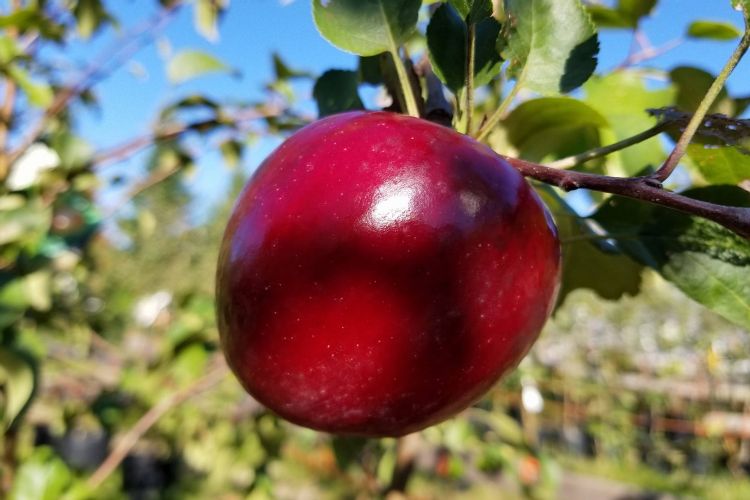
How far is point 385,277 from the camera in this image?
0.84 feet

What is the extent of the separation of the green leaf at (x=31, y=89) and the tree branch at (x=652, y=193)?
77 centimetres

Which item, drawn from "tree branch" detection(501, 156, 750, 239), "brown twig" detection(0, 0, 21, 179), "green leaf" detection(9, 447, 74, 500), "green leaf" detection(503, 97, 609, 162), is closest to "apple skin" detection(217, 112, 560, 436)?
"tree branch" detection(501, 156, 750, 239)

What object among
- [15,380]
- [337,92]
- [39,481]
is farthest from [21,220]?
[337,92]

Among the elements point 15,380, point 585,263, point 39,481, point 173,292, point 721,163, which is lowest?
point 173,292

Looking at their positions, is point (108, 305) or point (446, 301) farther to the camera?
point (108, 305)

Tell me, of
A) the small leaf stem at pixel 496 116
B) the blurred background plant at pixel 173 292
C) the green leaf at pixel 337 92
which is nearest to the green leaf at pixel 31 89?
the blurred background plant at pixel 173 292

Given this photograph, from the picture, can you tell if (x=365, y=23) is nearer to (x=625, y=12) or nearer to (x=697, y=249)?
(x=697, y=249)

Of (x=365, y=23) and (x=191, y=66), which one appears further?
(x=191, y=66)

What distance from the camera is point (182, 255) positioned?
13109mm

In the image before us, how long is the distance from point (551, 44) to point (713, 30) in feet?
1.43

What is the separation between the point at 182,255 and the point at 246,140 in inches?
494

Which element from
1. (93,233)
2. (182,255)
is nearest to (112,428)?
(93,233)

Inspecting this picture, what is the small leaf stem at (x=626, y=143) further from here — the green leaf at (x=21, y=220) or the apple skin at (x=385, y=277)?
the green leaf at (x=21, y=220)

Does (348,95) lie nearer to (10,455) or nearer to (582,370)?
(10,455)
